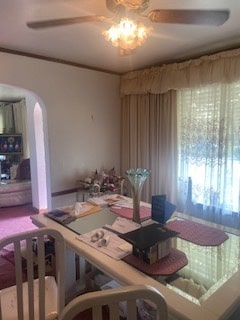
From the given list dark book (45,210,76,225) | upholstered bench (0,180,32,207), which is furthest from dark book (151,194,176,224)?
upholstered bench (0,180,32,207)

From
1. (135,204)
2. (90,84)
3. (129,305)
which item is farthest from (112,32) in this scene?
(90,84)

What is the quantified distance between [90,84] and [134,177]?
2083mm

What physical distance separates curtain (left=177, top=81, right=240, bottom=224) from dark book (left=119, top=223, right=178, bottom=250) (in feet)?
5.27

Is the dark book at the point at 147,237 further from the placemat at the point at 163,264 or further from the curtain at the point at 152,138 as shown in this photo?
the curtain at the point at 152,138

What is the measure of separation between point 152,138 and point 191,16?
6.73 feet

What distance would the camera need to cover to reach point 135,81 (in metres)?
3.41

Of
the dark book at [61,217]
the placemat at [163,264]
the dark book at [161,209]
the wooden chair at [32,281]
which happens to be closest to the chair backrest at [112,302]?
the placemat at [163,264]

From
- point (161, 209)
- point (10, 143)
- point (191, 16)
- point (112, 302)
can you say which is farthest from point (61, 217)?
point (10, 143)

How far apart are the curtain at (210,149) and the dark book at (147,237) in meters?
1.61

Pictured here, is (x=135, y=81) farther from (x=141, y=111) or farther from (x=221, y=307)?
(x=221, y=307)

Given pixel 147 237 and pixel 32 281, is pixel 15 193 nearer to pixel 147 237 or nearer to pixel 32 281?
pixel 32 281

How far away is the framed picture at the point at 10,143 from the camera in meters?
6.32

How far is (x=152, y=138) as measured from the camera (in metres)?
3.35

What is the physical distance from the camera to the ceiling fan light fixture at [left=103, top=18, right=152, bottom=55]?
55.5 inches
